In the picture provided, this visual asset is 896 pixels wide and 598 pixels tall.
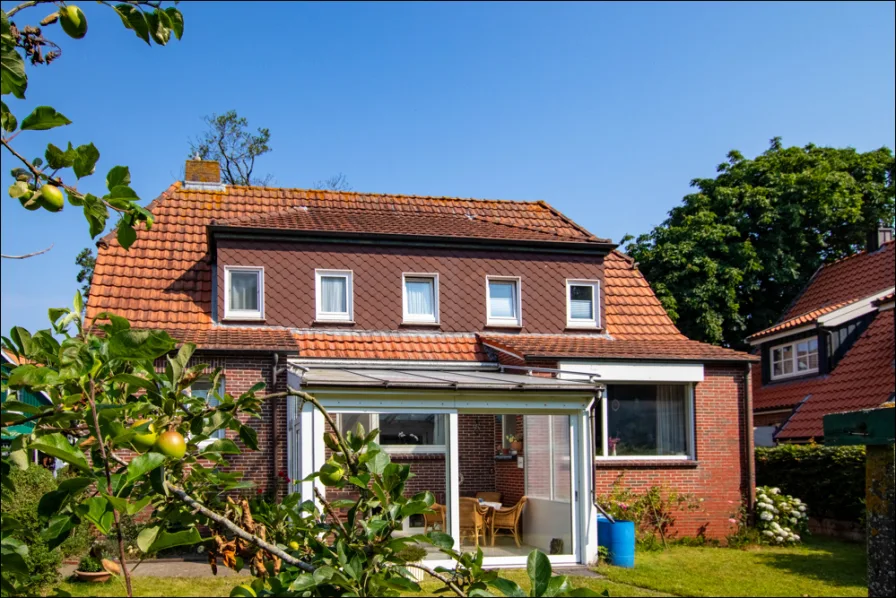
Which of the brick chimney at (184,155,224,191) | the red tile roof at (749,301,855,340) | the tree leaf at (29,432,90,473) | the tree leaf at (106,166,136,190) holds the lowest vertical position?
the tree leaf at (29,432,90,473)

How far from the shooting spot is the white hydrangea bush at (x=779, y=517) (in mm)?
17281

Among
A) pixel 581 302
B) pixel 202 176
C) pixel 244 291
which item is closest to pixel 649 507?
pixel 581 302

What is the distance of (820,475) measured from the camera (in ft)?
60.4

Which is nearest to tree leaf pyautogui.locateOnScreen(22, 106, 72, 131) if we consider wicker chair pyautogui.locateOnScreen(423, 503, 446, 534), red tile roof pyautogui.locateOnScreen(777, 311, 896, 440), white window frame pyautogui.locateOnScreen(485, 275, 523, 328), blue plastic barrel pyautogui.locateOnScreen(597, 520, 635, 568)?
wicker chair pyautogui.locateOnScreen(423, 503, 446, 534)

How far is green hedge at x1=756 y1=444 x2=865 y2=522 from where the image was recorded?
17.6m

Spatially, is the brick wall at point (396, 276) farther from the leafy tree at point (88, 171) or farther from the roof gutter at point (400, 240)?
the leafy tree at point (88, 171)

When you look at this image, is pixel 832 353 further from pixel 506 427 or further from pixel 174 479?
pixel 174 479

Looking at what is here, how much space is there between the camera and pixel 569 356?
55.4 ft

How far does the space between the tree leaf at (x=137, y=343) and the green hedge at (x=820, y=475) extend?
17.3 meters

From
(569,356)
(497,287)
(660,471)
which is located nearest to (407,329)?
(497,287)

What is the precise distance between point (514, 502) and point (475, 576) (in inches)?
631

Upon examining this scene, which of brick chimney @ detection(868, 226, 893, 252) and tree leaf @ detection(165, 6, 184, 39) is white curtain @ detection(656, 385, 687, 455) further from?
tree leaf @ detection(165, 6, 184, 39)

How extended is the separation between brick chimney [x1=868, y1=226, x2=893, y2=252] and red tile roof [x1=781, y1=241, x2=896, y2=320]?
6.2 inches

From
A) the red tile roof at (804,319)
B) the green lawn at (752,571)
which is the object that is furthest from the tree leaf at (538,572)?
the red tile roof at (804,319)
